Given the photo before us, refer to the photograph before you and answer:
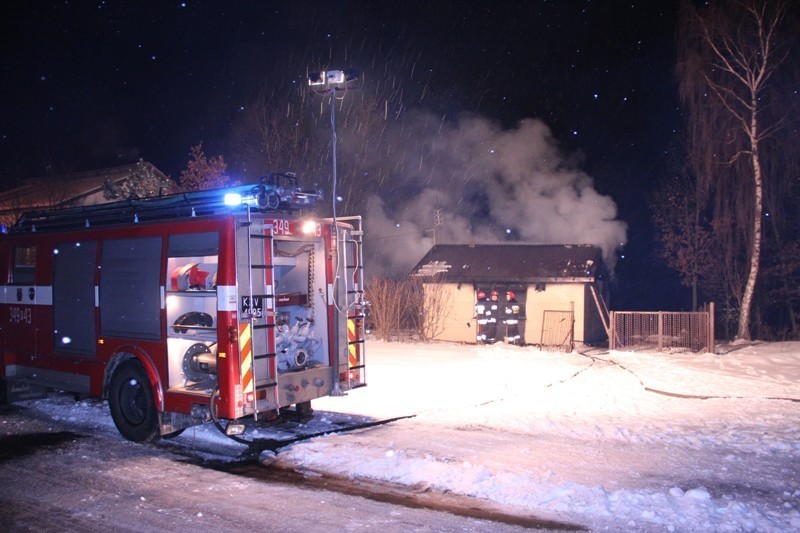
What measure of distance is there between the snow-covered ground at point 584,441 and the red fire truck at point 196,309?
0.75 m

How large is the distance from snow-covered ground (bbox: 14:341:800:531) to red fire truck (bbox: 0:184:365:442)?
2.47 feet

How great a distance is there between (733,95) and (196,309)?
2010 centimetres

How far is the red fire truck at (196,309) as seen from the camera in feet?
23.9

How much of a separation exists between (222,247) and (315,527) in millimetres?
3301

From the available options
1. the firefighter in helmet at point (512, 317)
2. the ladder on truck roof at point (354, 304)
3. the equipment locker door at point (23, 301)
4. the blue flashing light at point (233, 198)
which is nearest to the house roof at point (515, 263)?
the firefighter in helmet at point (512, 317)

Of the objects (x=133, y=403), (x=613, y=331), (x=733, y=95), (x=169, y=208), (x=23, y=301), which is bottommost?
(x=613, y=331)

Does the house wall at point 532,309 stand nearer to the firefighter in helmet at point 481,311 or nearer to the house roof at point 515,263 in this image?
the firefighter in helmet at point 481,311

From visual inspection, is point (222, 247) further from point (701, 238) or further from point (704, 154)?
point (701, 238)

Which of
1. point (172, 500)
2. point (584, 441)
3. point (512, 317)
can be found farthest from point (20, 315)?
point (512, 317)

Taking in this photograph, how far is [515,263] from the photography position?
983 inches

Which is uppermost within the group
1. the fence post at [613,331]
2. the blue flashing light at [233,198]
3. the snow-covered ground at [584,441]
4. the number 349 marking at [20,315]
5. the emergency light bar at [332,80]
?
the emergency light bar at [332,80]

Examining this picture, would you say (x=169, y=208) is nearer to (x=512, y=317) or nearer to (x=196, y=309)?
(x=196, y=309)

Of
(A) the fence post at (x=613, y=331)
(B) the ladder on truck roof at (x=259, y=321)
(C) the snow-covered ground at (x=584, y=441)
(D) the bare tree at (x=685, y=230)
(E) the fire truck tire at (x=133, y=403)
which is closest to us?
(C) the snow-covered ground at (x=584, y=441)

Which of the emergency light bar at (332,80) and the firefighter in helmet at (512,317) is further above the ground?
the emergency light bar at (332,80)
